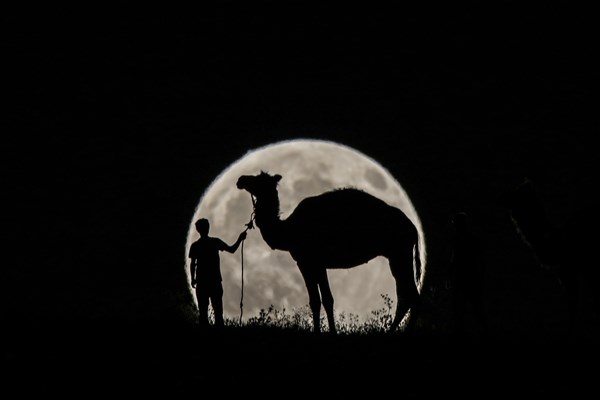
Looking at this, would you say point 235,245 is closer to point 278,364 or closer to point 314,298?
point 314,298

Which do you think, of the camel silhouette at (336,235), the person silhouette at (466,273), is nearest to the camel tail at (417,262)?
the camel silhouette at (336,235)

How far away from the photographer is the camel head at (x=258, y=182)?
15.4 metres

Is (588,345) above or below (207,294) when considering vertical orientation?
below

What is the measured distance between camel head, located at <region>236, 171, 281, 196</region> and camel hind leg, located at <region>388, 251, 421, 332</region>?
281cm

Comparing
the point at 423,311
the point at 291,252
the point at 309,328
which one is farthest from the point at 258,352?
the point at 423,311

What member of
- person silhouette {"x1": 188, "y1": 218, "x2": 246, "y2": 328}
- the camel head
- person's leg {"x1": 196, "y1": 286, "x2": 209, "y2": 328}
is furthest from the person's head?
the camel head

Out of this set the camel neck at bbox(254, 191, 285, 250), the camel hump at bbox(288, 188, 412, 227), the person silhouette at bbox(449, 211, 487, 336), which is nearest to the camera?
the person silhouette at bbox(449, 211, 487, 336)

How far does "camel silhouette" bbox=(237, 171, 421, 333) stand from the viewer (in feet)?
50.6

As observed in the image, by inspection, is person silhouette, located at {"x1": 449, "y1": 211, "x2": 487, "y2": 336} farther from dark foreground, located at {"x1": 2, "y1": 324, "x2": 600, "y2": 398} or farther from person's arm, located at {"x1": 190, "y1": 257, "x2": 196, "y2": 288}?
person's arm, located at {"x1": 190, "y1": 257, "x2": 196, "y2": 288}

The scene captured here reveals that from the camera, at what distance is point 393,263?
1644cm

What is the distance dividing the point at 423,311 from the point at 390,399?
735 centimetres

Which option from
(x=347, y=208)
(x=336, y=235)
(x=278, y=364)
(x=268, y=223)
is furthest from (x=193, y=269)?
(x=278, y=364)

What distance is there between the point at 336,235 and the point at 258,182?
1.72 metres

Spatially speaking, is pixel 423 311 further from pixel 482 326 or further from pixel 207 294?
pixel 207 294
